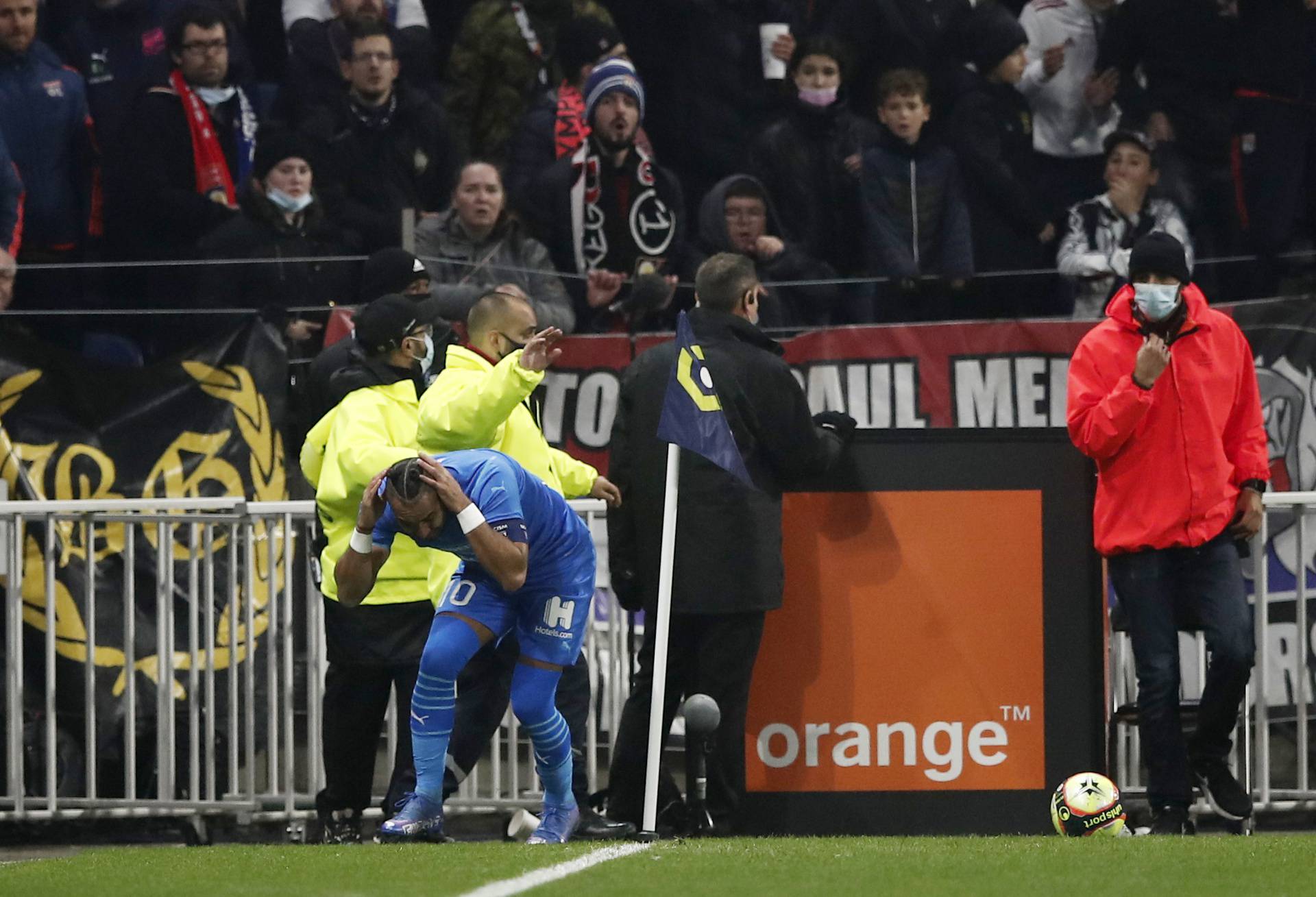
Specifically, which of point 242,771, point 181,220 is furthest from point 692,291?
point 242,771

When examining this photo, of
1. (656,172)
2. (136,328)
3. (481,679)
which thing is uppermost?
(656,172)

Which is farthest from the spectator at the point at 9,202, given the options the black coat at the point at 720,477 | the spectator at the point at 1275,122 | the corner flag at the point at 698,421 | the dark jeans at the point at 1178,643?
the spectator at the point at 1275,122

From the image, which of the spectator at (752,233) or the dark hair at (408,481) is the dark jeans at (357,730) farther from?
the spectator at (752,233)

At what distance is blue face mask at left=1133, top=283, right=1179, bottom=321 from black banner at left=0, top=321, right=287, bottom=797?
3.59 meters

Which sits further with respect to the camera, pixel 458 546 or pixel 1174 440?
pixel 1174 440

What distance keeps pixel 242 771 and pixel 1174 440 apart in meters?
4.20

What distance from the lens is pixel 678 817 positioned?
803 centimetres

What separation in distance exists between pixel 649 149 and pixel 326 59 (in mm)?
1822

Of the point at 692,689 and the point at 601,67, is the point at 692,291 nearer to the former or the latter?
the point at 601,67

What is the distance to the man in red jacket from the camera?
307 inches

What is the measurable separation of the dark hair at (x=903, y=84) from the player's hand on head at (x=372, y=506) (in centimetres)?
570

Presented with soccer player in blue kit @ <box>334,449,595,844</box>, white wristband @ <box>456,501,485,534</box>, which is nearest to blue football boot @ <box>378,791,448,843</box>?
soccer player in blue kit @ <box>334,449,595,844</box>

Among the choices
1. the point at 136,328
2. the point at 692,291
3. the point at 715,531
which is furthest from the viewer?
the point at 692,291

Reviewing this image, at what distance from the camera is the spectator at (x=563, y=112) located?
1178 cm
